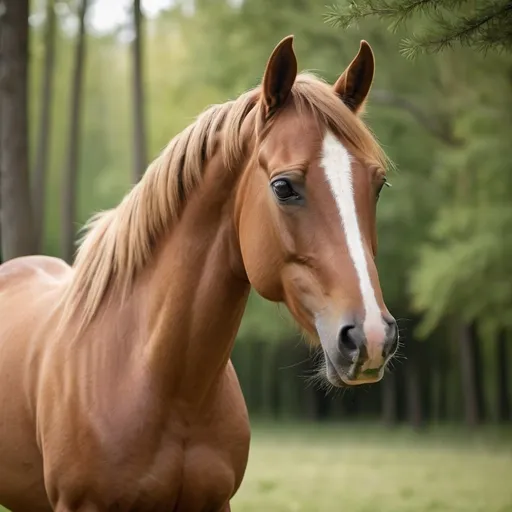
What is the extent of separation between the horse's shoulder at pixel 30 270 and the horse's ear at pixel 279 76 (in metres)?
2.04

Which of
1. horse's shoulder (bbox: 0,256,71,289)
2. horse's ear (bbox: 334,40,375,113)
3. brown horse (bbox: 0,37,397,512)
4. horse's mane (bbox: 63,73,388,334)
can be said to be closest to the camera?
brown horse (bbox: 0,37,397,512)

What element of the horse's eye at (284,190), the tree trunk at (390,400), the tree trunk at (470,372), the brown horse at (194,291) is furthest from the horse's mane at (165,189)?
the tree trunk at (390,400)

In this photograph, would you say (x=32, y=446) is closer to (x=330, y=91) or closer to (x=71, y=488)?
(x=71, y=488)

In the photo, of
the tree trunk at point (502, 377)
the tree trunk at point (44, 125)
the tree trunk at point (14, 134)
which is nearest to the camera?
the tree trunk at point (14, 134)

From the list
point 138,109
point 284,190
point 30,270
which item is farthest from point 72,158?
point 284,190

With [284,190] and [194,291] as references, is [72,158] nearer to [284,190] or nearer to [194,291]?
[194,291]

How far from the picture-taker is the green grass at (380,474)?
9.58 m

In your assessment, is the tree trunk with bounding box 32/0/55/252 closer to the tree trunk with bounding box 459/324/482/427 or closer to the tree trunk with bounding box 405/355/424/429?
the tree trunk with bounding box 459/324/482/427

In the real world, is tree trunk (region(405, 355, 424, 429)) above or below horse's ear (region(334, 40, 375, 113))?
below

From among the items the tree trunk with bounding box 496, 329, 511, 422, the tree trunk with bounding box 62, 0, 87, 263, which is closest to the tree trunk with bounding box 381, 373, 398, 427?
the tree trunk with bounding box 496, 329, 511, 422

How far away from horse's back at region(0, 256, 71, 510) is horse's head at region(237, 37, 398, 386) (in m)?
1.23

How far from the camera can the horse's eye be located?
117 inches

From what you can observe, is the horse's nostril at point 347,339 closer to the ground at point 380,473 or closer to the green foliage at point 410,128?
the ground at point 380,473

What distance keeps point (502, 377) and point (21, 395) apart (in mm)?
22627
